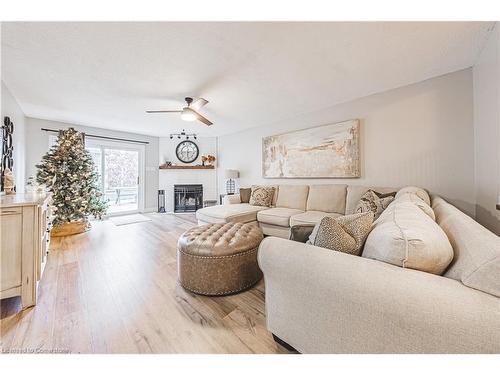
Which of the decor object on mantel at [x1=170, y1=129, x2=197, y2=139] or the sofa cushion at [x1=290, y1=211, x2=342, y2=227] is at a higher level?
the decor object on mantel at [x1=170, y1=129, x2=197, y2=139]

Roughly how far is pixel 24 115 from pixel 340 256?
5.76 metres

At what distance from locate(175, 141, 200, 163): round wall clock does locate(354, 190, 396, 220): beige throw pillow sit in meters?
4.61

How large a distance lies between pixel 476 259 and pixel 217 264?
1546 millimetres

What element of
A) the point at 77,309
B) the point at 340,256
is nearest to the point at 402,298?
the point at 340,256

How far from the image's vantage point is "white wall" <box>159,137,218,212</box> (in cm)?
577

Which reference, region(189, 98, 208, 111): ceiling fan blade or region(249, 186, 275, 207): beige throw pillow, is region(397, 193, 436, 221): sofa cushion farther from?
region(189, 98, 208, 111): ceiling fan blade

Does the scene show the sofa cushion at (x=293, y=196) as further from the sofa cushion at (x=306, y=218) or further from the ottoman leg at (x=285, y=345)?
the ottoman leg at (x=285, y=345)

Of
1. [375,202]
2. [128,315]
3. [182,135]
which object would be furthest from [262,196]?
[182,135]

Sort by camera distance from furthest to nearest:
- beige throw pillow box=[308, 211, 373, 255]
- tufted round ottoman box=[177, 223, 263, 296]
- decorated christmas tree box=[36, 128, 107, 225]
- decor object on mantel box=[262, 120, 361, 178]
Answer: decorated christmas tree box=[36, 128, 107, 225] → decor object on mantel box=[262, 120, 361, 178] → tufted round ottoman box=[177, 223, 263, 296] → beige throw pillow box=[308, 211, 373, 255]

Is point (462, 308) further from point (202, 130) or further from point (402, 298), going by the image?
point (202, 130)

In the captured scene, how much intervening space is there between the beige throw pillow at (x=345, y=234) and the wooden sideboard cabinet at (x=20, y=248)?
2.18m

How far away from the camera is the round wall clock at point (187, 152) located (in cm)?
578

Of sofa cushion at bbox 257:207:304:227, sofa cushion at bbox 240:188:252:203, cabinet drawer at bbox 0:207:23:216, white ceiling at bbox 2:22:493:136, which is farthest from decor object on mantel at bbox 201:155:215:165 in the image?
cabinet drawer at bbox 0:207:23:216

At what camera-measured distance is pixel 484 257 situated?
0.72 m
